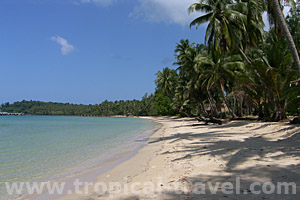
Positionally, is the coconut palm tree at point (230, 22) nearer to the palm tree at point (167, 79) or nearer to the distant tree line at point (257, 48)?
the distant tree line at point (257, 48)

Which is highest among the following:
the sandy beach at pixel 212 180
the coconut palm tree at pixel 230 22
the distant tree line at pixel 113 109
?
the coconut palm tree at pixel 230 22

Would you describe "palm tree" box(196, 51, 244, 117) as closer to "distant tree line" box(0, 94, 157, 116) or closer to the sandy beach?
the sandy beach

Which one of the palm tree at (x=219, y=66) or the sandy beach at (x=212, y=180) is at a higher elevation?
the palm tree at (x=219, y=66)

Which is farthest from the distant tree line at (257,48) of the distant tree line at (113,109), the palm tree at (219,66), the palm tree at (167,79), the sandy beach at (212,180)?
the distant tree line at (113,109)

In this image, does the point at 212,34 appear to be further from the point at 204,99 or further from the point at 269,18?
the point at 204,99

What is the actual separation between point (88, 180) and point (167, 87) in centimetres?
5363

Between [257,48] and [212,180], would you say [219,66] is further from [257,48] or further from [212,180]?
[212,180]

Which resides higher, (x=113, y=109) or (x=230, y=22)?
(x=230, y=22)

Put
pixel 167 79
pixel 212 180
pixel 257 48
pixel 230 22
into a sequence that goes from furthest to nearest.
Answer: pixel 167 79
pixel 257 48
pixel 230 22
pixel 212 180

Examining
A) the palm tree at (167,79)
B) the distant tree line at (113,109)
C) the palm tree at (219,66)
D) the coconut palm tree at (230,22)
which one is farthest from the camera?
the distant tree line at (113,109)

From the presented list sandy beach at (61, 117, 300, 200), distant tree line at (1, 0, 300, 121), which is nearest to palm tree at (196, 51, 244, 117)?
distant tree line at (1, 0, 300, 121)

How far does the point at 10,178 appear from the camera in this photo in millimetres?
6359

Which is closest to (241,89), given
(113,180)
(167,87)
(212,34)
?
(212,34)

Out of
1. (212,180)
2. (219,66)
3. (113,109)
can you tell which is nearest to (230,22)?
(219,66)
